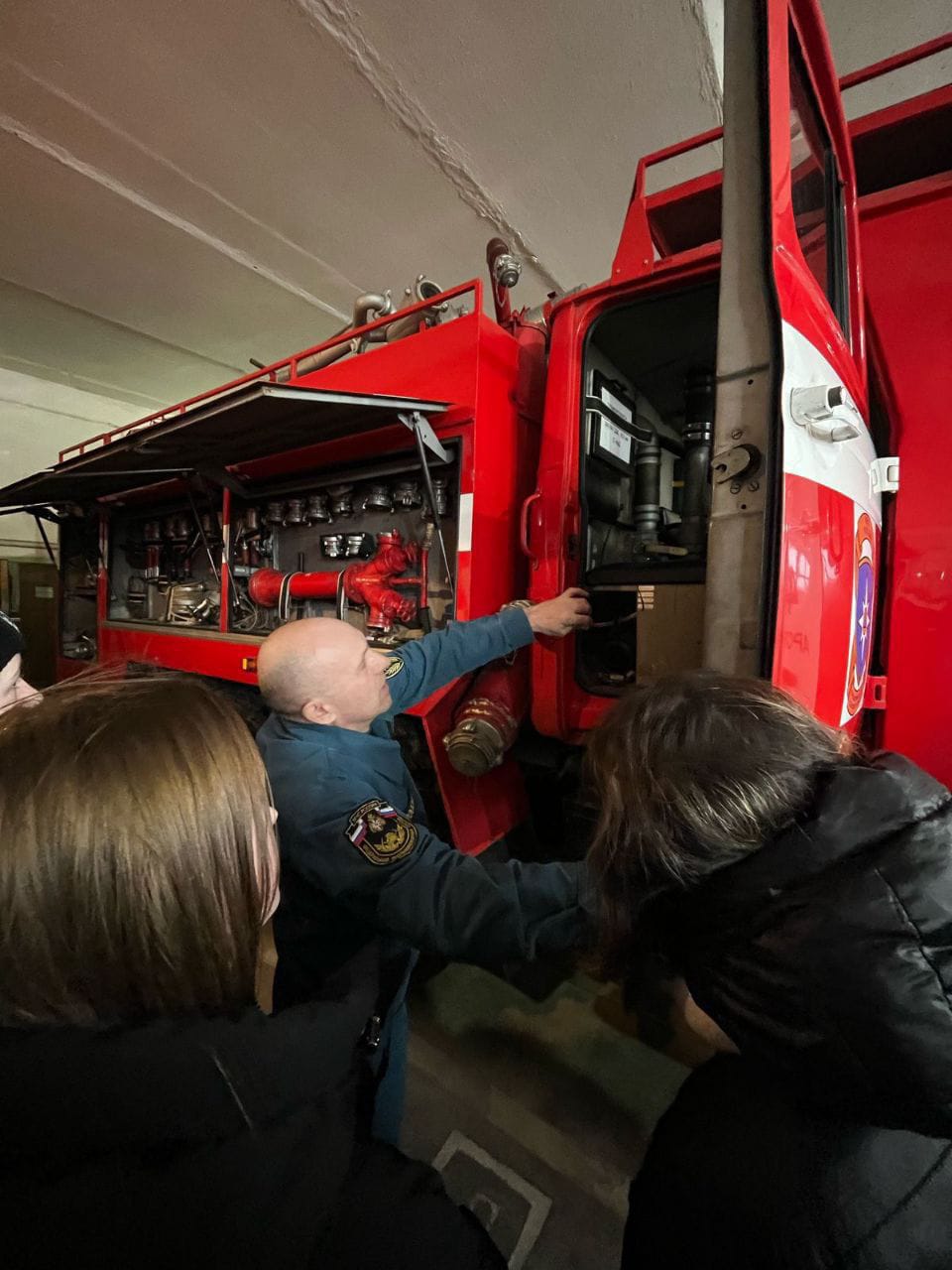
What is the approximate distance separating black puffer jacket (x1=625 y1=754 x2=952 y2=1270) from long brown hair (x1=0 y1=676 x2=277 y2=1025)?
21.7 inches

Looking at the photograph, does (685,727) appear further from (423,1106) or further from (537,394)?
(537,394)

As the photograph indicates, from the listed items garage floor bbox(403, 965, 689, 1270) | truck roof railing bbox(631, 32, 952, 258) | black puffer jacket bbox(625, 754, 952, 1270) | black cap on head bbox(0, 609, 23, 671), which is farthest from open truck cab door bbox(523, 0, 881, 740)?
black cap on head bbox(0, 609, 23, 671)

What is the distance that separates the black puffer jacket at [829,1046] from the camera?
50 cm

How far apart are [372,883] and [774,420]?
4.19 ft

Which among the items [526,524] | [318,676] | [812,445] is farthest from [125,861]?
[526,524]

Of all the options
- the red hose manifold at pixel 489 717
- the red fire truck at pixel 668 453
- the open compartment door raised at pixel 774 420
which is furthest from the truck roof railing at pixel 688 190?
the red hose manifold at pixel 489 717

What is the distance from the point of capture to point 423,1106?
5.05 ft

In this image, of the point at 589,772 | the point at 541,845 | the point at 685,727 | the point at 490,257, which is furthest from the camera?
the point at 541,845

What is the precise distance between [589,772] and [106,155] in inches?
162

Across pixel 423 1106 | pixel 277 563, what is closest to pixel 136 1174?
pixel 423 1106

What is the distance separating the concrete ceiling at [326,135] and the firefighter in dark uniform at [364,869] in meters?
2.66

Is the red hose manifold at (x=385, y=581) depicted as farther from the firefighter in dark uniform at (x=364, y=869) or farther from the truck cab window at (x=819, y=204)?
the truck cab window at (x=819, y=204)

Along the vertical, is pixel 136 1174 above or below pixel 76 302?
below

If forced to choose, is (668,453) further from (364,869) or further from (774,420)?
(364,869)
